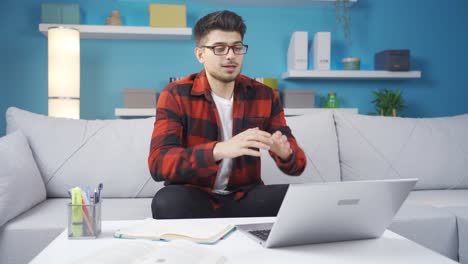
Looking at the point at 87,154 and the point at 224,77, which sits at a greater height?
the point at 224,77

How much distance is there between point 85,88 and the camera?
10.3 feet

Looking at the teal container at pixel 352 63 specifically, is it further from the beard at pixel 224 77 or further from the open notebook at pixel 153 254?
the open notebook at pixel 153 254

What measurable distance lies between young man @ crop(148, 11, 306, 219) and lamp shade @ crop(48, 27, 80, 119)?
53.5 inches

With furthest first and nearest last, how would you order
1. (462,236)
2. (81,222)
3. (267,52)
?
(267,52) < (462,236) < (81,222)

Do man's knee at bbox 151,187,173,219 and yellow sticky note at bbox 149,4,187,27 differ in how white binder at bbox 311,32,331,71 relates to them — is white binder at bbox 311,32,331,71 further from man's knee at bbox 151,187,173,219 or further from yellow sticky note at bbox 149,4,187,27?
man's knee at bbox 151,187,173,219

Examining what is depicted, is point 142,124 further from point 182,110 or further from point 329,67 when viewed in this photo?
point 329,67

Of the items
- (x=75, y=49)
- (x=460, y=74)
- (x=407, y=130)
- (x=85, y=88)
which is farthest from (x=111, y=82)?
(x=460, y=74)

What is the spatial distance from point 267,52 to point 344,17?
2.08 ft

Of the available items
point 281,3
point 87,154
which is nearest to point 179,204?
point 87,154

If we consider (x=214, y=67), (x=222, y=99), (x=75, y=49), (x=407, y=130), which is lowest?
(x=407, y=130)

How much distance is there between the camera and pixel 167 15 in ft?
9.78

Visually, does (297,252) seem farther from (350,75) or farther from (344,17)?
(344,17)

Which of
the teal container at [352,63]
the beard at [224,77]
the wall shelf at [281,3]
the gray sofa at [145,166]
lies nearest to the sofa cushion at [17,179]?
the gray sofa at [145,166]

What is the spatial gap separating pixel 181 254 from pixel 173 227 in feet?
0.72
